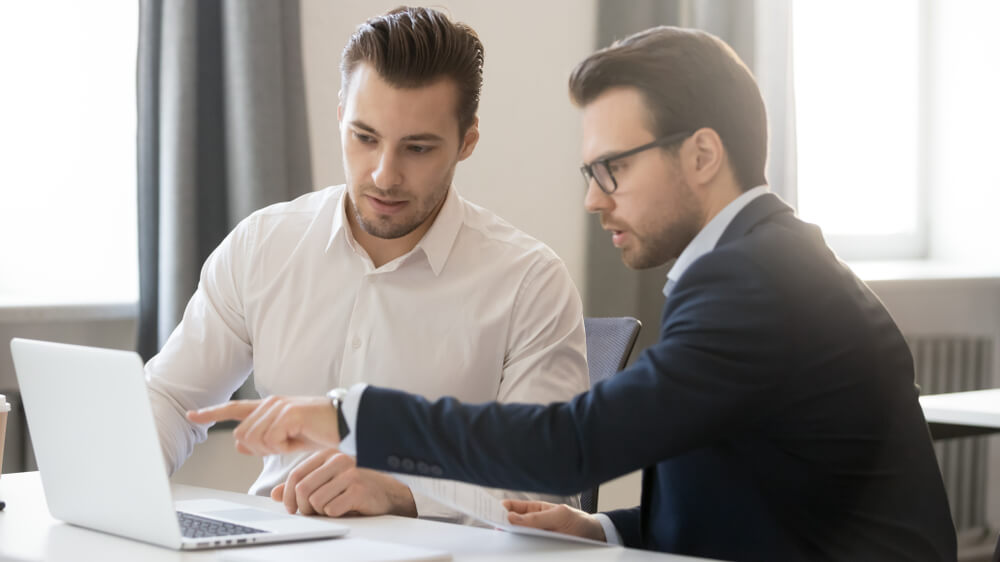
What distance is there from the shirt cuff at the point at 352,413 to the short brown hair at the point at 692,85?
0.49 meters

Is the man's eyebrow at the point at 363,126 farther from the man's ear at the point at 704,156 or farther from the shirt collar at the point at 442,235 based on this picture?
the man's ear at the point at 704,156

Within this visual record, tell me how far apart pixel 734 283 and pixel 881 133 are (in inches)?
145

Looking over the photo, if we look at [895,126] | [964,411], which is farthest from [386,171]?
[895,126]

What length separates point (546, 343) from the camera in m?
1.97

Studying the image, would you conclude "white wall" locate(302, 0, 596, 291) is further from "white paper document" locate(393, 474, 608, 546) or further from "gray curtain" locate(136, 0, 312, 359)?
"white paper document" locate(393, 474, 608, 546)

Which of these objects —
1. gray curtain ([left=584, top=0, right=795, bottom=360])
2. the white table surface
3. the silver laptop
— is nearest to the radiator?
gray curtain ([left=584, top=0, right=795, bottom=360])

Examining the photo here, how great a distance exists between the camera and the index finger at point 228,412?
1.39 metres

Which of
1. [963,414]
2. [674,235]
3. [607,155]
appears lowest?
[963,414]

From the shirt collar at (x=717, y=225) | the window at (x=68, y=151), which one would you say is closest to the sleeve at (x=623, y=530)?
the shirt collar at (x=717, y=225)

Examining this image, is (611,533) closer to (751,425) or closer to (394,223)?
(751,425)

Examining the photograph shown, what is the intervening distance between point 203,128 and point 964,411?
189cm

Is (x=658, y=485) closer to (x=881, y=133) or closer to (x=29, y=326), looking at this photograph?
(x=29, y=326)

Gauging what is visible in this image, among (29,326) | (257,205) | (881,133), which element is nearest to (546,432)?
(257,205)

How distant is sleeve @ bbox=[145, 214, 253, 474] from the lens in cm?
196
